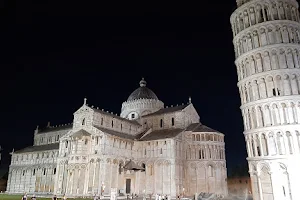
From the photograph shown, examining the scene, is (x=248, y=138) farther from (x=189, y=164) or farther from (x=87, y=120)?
(x=87, y=120)

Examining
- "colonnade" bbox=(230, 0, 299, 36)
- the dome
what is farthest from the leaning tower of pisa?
the dome

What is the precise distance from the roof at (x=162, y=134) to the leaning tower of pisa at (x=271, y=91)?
1640 cm

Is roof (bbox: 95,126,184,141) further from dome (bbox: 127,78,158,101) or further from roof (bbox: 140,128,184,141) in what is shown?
dome (bbox: 127,78,158,101)

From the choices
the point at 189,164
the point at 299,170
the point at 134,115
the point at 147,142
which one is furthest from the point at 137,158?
the point at 299,170

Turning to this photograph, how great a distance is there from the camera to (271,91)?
93.5ft

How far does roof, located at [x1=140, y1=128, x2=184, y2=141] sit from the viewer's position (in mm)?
44312

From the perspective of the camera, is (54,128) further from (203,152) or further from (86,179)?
(203,152)

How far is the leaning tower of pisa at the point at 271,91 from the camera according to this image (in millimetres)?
25812

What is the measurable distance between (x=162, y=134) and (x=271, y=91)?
2282cm

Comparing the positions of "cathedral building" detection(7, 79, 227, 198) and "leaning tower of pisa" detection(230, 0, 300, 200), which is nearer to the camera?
"leaning tower of pisa" detection(230, 0, 300, 200)

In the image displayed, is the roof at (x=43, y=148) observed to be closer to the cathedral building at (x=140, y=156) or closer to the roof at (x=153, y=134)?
the cathedral building at (x=140, y=156)

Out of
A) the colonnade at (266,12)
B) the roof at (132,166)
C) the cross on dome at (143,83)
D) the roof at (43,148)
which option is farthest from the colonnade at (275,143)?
the roof at (43,148)

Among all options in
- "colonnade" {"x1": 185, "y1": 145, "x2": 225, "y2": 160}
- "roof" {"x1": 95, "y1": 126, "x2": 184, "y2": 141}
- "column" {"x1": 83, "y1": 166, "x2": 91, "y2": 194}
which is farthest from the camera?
"colonnade" {"x1": 185, "y1": 145, "x2": 225, "y2": 160}

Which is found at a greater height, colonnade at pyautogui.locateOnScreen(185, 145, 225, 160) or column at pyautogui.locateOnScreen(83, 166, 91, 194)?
colonnade at pyautogui.locateOnScreen(185, 145, 225, 160)
